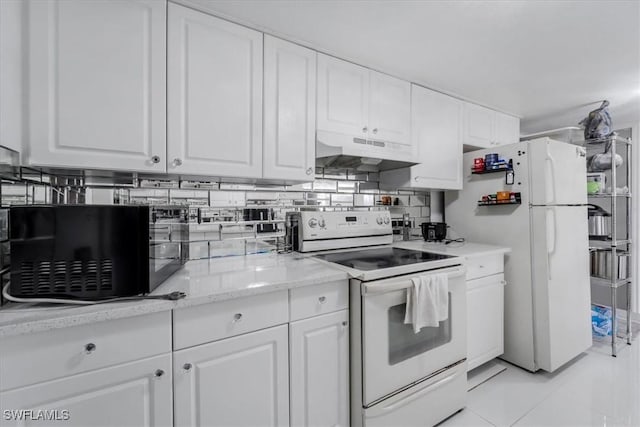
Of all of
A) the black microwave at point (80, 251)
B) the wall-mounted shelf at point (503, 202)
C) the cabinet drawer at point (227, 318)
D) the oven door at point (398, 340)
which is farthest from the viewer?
the wall-mounted shelf at point (503, 202)

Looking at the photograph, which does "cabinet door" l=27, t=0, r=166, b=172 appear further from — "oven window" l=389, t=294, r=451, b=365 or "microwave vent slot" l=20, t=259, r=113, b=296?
"oven window" l=389, t=294, r=451, b=365

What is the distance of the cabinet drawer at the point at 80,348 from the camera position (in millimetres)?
808

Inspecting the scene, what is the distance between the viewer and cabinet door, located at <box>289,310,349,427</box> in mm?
1246

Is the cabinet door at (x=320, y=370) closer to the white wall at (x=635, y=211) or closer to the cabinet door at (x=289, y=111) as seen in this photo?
the cabinet door at (x=289, y=111)

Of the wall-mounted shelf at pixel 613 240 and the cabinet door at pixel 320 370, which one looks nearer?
the cabinet door at pixel 320 370

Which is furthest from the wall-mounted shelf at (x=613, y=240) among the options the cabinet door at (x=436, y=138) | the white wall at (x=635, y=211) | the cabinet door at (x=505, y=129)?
the cabinet door at (x=436, y=138)

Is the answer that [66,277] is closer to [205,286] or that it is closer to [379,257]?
[205,286]

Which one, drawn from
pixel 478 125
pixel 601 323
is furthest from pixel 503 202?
pixel 601 323

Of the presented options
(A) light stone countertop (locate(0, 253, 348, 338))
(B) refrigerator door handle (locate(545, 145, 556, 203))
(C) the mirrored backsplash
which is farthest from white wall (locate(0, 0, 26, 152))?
(B) refrigerator door handle (locate(545, 145, 556, 203))

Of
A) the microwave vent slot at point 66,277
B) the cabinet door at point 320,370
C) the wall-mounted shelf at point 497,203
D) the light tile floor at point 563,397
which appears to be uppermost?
the wall-mounted shelf at point 497,203

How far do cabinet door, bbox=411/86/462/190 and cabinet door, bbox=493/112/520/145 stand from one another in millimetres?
563

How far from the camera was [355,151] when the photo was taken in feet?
5.78

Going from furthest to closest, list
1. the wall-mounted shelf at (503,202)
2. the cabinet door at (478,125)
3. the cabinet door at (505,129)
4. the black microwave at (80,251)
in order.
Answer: the cabinet door at (505,129) → the cabinet door at (478,125) → the wall-mounted shelf at (503,202) → the black microwave at (80,251)

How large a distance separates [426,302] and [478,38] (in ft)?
5.12
